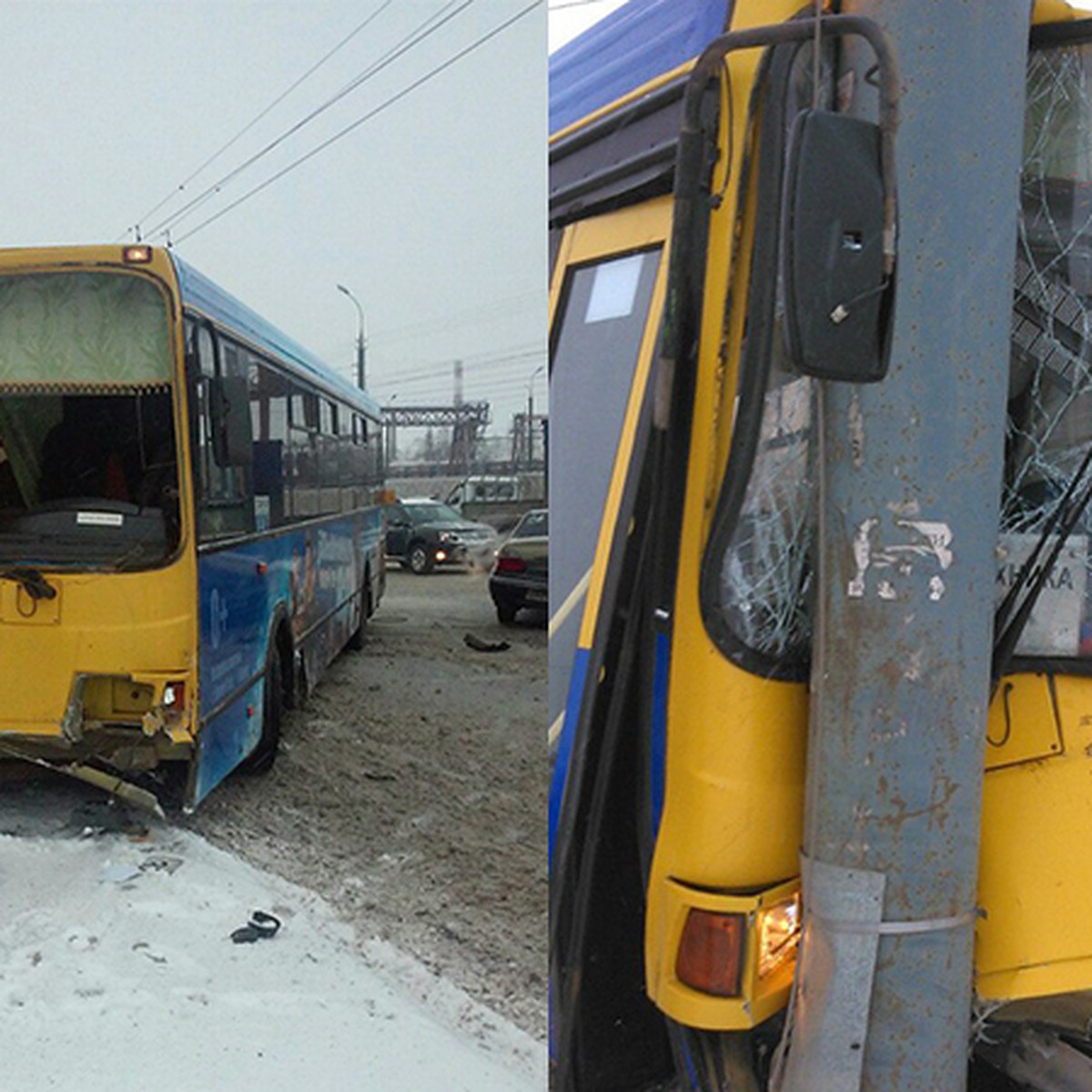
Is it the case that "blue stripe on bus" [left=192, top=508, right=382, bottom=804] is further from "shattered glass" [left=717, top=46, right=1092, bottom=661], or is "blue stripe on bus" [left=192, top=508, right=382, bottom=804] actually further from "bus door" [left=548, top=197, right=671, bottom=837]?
"shattered glass" [left=717, top=46, right=1092, bottom=661]

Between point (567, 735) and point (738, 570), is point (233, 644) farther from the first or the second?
point (738, 570)

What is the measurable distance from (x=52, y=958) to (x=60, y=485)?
1363 mm

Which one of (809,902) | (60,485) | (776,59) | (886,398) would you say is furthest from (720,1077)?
(60,485)

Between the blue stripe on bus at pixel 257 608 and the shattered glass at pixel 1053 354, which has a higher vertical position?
the shattered glass at pixel 1053 354

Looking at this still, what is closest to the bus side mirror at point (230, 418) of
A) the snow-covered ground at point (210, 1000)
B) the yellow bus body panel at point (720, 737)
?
the snow-covered ground at point (210, 1000)

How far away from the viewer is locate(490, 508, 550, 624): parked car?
50.7 inches

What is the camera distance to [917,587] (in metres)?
1.17

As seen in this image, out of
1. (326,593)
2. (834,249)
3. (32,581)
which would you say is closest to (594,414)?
(834,249)

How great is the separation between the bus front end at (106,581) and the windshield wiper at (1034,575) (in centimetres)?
223

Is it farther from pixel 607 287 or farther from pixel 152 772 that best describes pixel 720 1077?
pixel 152 772

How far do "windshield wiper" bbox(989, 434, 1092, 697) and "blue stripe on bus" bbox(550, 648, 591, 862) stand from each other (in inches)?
20.6

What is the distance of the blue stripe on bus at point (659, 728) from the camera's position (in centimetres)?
131

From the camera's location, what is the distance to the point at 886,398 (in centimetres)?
116

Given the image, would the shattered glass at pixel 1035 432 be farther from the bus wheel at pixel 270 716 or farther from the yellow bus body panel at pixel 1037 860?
the bus wheel at pixel 270 716
